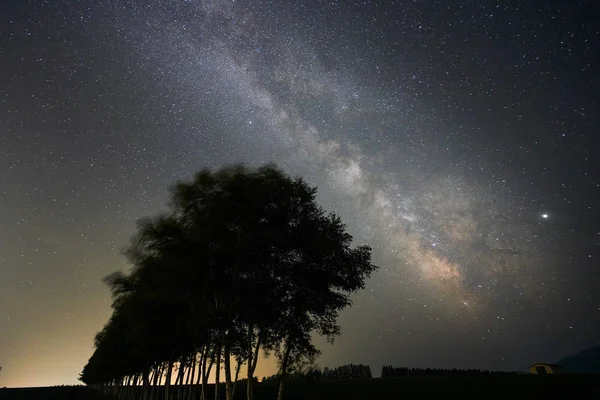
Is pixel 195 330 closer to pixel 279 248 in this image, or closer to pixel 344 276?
pixel 279 248

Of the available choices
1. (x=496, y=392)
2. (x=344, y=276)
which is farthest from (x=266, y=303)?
(x=496, y=392)

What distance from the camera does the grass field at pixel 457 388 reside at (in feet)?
132

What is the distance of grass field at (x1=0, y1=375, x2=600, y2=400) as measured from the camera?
40.3 metres

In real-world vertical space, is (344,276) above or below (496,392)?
above

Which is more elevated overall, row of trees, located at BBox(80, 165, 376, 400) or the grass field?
row of trees, located at BBox(80, 165, 376, 400)

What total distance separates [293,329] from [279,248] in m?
5.42

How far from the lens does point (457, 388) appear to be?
148 feet

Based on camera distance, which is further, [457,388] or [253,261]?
[457,388]

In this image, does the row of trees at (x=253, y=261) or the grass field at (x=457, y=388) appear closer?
the row of trees at (x=253, y=261)

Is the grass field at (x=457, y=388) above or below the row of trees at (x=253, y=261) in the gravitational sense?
below

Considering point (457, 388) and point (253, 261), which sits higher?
point (253, 261)

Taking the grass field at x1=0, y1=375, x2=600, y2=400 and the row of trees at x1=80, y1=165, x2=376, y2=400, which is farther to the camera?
the grass field at x1=0, y1=375, x2=600, y2=400

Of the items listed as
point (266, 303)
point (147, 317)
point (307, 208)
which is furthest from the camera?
point (147, 317)

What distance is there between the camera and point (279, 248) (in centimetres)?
2419
